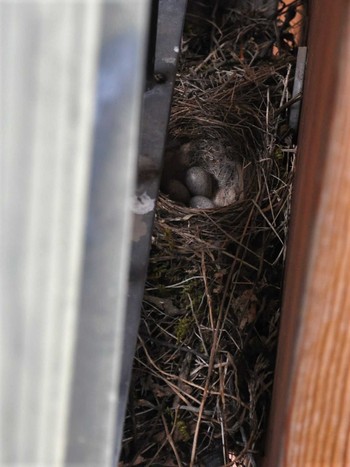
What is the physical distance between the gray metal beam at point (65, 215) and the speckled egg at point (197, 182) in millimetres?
1428

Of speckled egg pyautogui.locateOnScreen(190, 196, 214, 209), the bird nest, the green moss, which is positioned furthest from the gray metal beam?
speckled egg pyautogui.locateOnScreen(190, 196, 214, 209)

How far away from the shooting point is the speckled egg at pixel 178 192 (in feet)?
6.13

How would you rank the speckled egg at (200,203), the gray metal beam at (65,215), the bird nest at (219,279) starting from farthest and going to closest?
the speckled egg at (200,203)
the bird nest at (219,279)
the gray metal beam at (65,215)

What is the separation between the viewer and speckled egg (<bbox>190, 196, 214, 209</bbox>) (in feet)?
6.03

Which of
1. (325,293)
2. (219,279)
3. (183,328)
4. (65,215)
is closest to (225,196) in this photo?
(219,279)

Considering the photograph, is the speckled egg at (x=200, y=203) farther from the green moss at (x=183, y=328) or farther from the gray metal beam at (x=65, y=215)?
the gray metal beam at (x=65, y=215)

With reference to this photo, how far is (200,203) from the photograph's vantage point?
1842 millimetres

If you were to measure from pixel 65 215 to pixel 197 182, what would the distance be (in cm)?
145

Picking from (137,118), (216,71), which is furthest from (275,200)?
(137,118)

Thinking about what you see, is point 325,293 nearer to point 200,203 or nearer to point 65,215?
point 65,215

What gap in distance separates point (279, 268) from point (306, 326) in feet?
2.80

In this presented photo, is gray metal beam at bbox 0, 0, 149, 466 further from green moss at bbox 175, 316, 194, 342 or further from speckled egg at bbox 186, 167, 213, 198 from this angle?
speckled egg at bbox 186, 167, 213, 198

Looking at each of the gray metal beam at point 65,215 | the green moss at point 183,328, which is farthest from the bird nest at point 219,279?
the gray metal beam at point 65,215

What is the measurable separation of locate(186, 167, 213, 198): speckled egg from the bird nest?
85 millimetres
